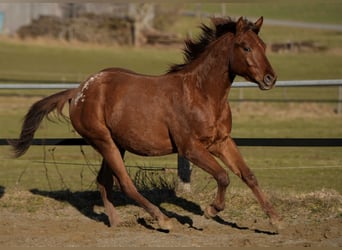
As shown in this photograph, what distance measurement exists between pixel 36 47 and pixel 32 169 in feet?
115

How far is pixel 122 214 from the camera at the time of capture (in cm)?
880

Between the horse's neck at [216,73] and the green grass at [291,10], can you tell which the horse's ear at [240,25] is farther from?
the green grass at [291,10]

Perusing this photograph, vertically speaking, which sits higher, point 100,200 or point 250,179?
point 250,179

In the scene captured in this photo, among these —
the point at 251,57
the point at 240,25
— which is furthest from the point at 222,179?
the point at 240,25

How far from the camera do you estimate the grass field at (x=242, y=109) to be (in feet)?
42.8

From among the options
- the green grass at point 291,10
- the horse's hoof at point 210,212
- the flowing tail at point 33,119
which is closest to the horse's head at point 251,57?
the horse's hoof at point 210,212

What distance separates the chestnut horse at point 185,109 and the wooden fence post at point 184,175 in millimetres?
1221

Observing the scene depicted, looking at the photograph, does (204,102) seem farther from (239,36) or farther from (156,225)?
(156,225)

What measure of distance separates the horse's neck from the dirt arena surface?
58.4 inches

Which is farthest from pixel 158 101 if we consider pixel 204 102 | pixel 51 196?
pixel 51 196

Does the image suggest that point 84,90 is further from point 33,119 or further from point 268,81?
point 268,81

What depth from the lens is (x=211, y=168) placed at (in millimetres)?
7590

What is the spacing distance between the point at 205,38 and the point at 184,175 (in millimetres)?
2073

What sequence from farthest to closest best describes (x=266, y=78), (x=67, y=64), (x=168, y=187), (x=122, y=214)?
1. (x=67, y=64)
2. (x=168, y=187)
3. (x=122, y=214)
4. (x=266, y=78)
